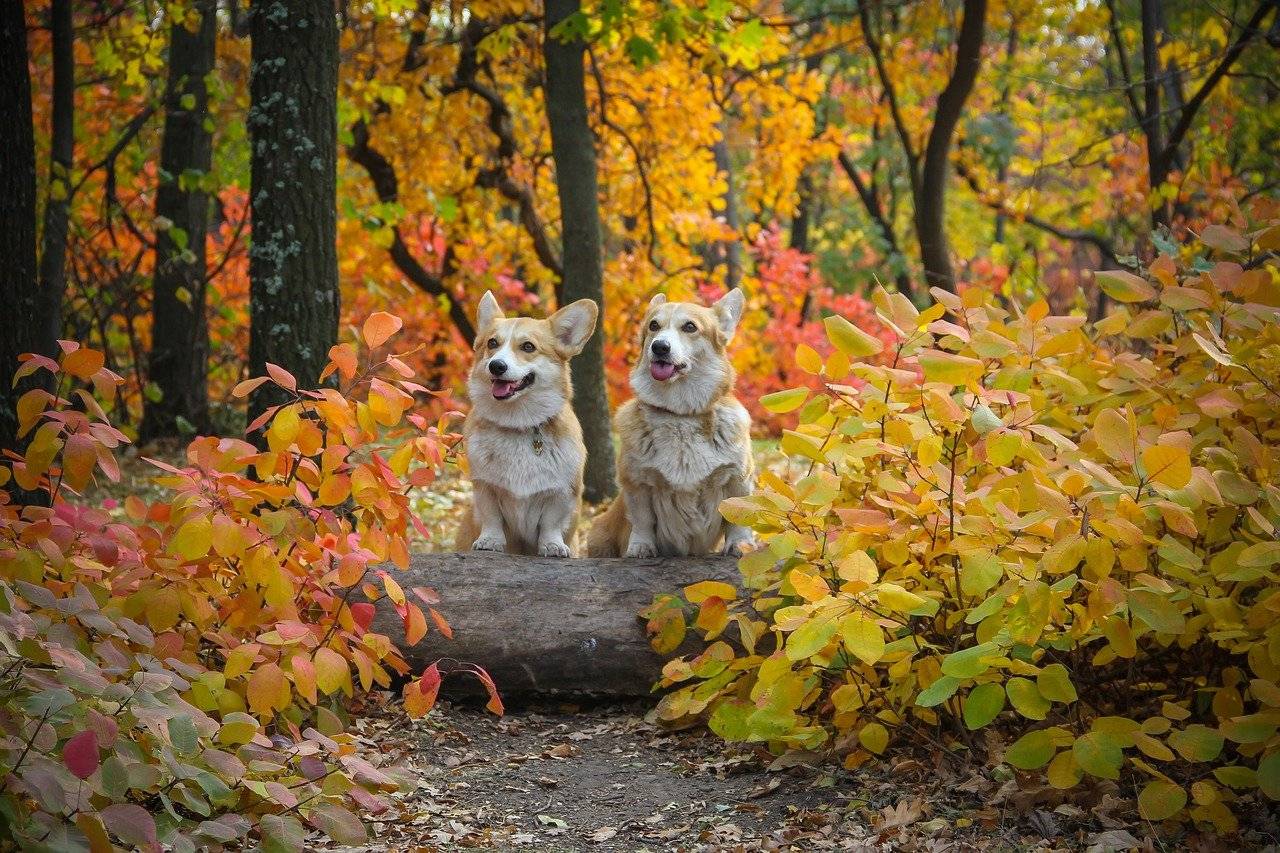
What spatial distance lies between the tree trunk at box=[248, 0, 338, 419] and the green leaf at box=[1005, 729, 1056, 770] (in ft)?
11.2

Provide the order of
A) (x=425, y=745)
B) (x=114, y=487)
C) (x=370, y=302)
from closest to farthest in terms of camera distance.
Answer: (x=425, y=745) < (x=114, y=487) < (x=370, y=302)

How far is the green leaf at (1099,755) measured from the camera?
2.93 m

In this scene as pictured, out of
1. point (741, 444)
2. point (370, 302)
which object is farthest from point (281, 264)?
point (370, 302)

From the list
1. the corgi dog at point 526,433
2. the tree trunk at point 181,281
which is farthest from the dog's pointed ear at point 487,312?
the tree trunk at point 181,281

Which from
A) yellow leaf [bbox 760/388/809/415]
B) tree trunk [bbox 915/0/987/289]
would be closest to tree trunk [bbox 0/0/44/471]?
yellow leaf [bbox 760/388/809/415]

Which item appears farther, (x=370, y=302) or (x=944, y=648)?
(x=370, y=302)

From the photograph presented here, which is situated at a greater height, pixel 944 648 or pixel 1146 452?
pixel 1146 452

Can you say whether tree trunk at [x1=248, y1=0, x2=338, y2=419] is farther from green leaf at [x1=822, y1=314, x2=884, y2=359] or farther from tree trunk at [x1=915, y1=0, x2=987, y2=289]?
tree trunk at [x1=915, y1=0, x2=987, y2=289]

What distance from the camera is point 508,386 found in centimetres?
482

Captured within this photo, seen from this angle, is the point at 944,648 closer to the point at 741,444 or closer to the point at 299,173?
the point at 741,444

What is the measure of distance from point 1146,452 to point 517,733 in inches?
104

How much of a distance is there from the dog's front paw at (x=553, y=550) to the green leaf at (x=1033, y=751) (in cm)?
238

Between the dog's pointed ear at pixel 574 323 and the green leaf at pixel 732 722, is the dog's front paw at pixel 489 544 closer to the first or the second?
the dog's pointed ear at pixel 574 323

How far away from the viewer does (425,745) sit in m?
4.18
